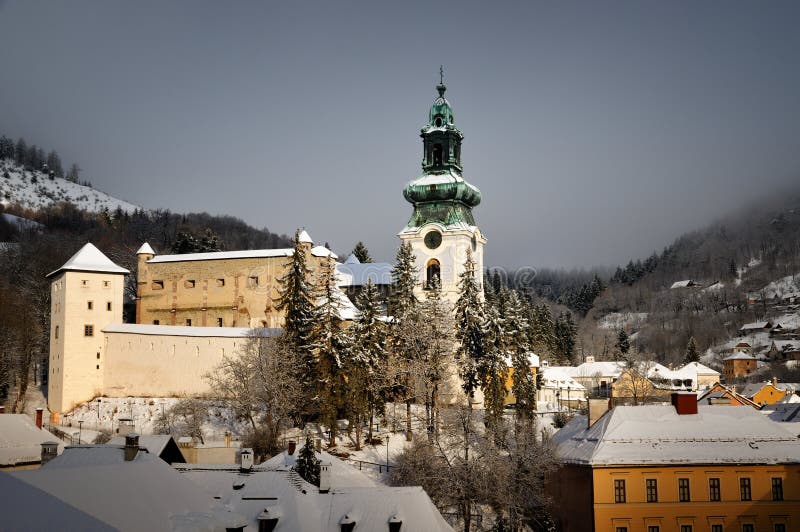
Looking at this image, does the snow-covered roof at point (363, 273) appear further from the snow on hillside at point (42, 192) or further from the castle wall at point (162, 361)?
the snow on hillside at point (42, 192)

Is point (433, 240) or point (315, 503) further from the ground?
point (433, 240)

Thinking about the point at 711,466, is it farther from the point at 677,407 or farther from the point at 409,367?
the point at 409,367

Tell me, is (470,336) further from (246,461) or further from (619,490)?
(246,461)

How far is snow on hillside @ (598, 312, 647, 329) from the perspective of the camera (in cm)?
15993

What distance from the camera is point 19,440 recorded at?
3212 cm

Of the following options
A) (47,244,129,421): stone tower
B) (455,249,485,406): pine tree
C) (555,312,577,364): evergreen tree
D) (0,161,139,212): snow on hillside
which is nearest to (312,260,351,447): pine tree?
(455,249,485,406): pine tree

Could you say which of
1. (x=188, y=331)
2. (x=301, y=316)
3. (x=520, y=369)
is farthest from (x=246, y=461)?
(x=188, y=331)

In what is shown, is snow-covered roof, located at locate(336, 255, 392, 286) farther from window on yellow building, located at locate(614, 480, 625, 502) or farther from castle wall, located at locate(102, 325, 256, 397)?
window on yellow building, located at locate(614, 480, 625, 502)

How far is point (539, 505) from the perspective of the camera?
1412 inches

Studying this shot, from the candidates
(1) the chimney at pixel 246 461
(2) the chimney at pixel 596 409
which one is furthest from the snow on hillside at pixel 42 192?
(1) the chimney at pixel 246 461

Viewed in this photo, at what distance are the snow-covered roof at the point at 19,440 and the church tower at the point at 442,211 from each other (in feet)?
102

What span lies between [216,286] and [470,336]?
73.8 feet

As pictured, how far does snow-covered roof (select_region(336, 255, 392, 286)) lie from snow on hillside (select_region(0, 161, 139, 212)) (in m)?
83.9

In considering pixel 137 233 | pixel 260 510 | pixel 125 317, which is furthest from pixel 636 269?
pixel 260 510
